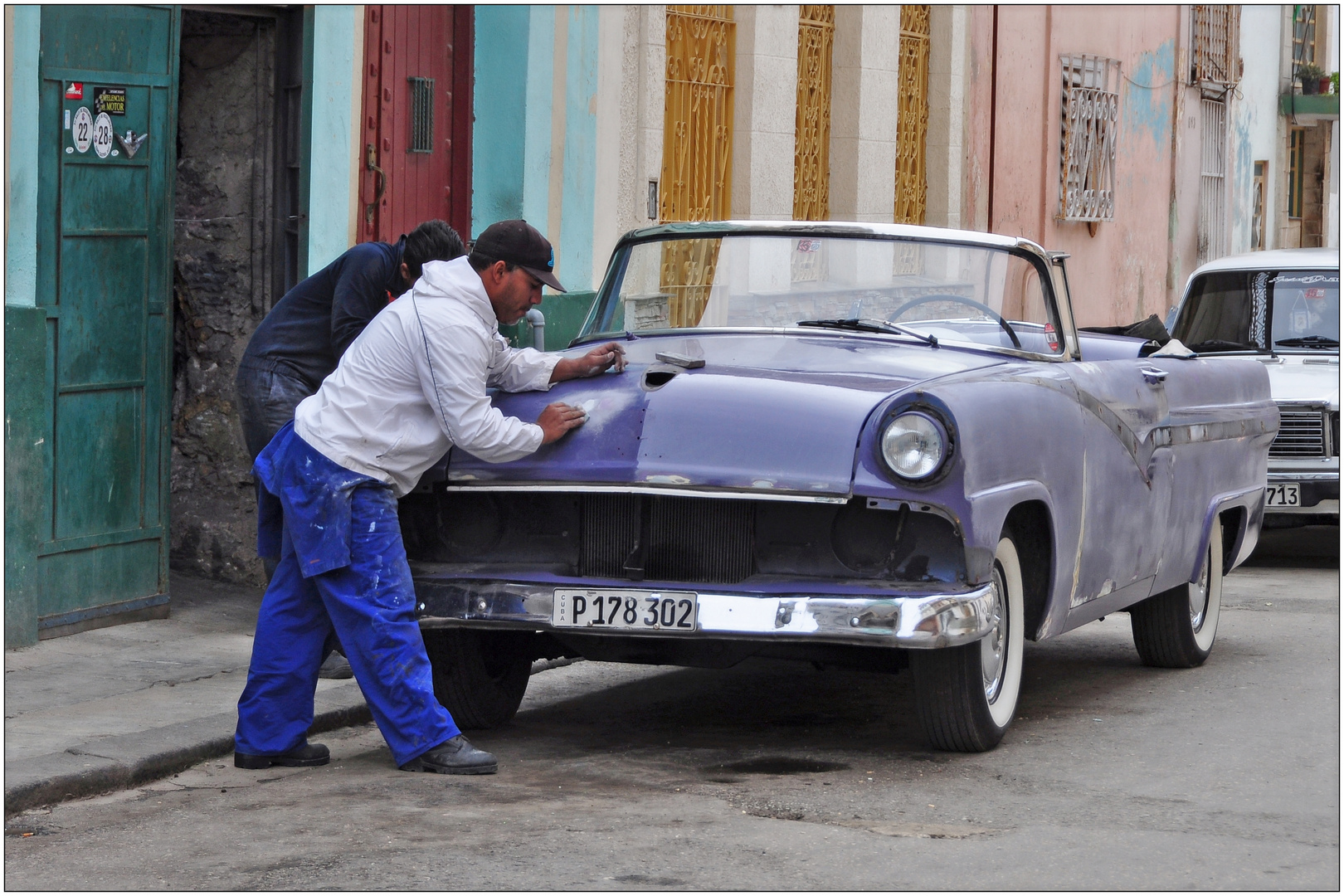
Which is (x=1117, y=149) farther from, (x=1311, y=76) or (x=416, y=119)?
(x=416, y=119)

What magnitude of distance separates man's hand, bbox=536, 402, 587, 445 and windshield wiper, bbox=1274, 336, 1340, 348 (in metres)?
7.47

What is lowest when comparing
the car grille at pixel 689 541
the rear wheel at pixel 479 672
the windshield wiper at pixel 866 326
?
the rear wheel at pixel 479 672

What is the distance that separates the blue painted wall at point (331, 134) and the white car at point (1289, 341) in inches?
202

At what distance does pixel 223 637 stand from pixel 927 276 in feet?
10.8

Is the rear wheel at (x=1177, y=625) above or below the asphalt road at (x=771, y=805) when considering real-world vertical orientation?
above

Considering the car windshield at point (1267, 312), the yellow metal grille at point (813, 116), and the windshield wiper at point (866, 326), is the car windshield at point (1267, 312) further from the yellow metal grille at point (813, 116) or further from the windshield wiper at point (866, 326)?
the windshield wiper at point (866, 326)

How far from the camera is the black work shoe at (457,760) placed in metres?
5.55

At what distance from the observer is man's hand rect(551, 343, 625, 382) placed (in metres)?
5.95

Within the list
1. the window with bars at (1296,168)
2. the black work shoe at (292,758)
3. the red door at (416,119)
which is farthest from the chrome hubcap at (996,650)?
the window with bars at (1296,168)

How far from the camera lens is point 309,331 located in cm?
719

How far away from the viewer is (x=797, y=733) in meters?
6.29

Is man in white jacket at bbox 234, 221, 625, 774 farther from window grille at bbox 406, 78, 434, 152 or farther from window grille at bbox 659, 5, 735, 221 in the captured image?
window grille at bbox 659, 5, 735, 221

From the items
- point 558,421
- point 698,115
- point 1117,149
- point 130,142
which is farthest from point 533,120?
point 1117,149

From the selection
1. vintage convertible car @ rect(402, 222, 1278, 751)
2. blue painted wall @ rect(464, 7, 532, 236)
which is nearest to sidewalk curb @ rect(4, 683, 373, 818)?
vintage convertible car @ rect(402, 222, 1278, 751)
